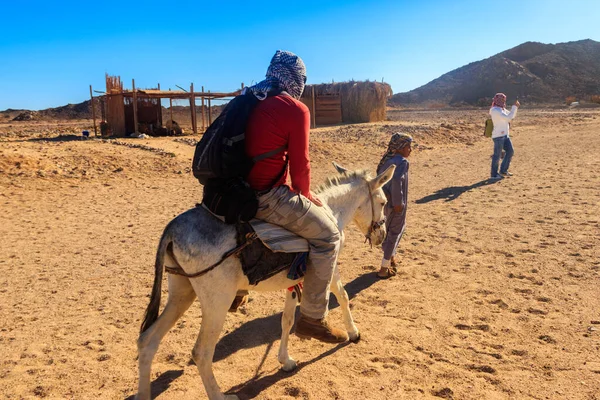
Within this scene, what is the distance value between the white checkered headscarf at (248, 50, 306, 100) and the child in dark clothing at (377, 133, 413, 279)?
2726 mm

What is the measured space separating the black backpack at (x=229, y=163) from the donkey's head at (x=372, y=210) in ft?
4.91

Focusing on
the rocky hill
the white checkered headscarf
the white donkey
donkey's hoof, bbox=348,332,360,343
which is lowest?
donkey's hoof, bbox=348,332,360,343

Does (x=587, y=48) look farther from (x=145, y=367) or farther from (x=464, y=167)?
(x=145, y=367)

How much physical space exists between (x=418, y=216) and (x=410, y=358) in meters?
5.41

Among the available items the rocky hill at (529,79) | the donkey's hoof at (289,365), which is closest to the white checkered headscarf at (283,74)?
the donkey's hoof at (289,365)

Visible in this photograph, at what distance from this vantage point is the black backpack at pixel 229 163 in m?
2.97

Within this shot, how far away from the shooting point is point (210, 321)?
325cm

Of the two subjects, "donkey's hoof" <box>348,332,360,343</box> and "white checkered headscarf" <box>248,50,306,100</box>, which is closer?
"white checkered headscarf" <box>248,50,306,100</box>

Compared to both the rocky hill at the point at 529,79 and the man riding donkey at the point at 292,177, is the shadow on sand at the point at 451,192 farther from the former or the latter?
the rocky hill at the point at 529,79

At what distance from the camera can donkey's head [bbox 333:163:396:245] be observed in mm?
4363

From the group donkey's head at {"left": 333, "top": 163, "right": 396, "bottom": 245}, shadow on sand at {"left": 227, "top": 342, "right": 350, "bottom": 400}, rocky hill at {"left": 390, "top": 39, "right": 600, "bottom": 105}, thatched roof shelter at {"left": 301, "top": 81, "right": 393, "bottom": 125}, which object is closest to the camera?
shadow on sand at {"left": 227, "top": 342, "right": 350, "bottom": 400}

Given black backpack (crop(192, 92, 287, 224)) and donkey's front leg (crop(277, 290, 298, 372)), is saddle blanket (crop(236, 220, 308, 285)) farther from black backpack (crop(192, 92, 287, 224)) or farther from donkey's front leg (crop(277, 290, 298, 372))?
donkey's front leg (crop(277, 290, 298, 372))

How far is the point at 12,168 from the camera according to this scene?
496 inches

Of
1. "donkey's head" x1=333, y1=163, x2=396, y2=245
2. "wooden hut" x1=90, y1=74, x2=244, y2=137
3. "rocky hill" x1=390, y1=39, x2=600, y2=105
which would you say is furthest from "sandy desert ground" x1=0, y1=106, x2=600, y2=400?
"rocky hill" x1=390, y1=39, x2=600, y2=105
